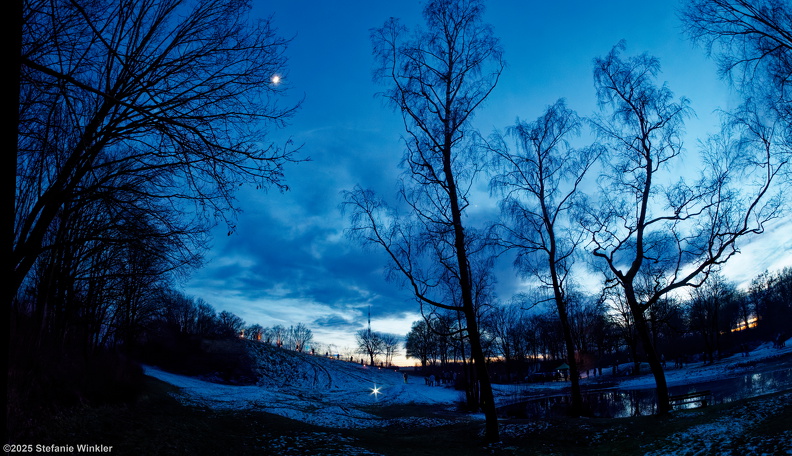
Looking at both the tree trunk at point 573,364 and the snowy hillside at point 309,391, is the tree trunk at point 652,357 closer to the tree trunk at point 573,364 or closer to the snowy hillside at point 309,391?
the tree trunk at point 573,364

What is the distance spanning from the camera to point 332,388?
48.6 meters

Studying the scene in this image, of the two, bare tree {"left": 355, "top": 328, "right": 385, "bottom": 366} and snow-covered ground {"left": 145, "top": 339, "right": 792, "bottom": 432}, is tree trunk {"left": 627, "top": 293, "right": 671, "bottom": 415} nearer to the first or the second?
snow-covered ground {"left": 145, "top": 339, "right": 792, "bottom": 432}

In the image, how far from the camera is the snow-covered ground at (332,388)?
2302 centimetres

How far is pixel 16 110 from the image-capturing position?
3.05 metres

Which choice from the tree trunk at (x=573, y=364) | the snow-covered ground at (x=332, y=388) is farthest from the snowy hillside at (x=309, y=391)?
the tree trunk at (x=573, y=364)

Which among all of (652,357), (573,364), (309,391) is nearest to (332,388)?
(309,391)

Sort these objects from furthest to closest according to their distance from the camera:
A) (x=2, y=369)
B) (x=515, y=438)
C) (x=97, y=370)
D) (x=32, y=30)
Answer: (x=97, y=370) → (x=515, y=438) → (x=32, y=30) → (x=2, y=369)

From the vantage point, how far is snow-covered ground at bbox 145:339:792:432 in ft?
75.5

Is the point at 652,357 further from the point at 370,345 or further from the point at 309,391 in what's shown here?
the point at 370,345

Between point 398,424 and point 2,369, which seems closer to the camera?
point 2,369

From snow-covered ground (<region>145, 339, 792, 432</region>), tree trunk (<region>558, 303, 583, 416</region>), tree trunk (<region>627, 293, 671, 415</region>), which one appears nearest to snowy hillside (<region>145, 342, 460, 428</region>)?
snow-covered ground (<region>145, 339, 792, 432</region>)

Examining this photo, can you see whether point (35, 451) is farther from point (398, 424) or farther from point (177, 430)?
point (398, 424)

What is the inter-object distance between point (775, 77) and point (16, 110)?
1352 cm

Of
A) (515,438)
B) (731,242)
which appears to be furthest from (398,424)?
(731,242)
